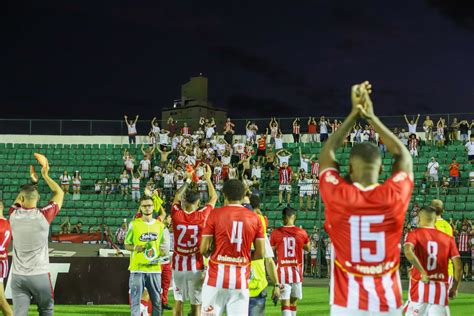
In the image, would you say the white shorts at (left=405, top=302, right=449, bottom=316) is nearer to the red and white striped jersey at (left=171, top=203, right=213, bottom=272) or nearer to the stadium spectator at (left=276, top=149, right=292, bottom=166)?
the red and white striped jersey at (left=171, top=203, right=213, bottom=272)

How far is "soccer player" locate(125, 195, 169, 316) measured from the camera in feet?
30.3

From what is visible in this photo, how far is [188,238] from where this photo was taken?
9305 mm

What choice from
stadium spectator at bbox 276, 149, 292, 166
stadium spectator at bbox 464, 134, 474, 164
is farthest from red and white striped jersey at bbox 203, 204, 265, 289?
stadium spectator at bbox 464, 134, 474, 164

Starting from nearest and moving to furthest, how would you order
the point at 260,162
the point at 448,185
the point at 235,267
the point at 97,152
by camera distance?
the point at 235,267
the point at 448,185
the point at 260,162
the point at 97,152

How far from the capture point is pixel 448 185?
24.8m

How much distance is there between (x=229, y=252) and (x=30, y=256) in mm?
2229

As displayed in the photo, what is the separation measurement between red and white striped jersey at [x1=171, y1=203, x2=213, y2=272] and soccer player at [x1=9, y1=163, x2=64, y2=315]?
254cm

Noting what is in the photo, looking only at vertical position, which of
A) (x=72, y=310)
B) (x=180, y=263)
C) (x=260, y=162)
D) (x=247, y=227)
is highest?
(x=260, y=162)

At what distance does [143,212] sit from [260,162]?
20.6 metres

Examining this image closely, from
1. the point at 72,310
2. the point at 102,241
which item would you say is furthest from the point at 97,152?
the point at 72,310

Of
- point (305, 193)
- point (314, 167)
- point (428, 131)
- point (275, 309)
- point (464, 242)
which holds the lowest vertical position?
point (275, 309)

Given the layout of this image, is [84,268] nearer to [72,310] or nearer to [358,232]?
[72,310]

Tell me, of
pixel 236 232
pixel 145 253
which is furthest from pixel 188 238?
pixel 236 232

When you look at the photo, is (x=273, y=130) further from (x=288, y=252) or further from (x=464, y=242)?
(x=288, y=252)
